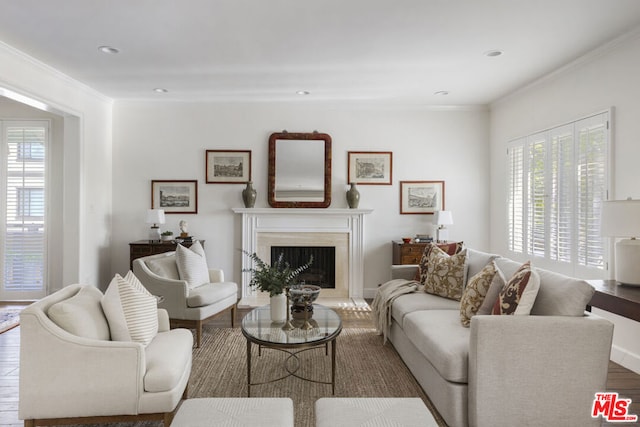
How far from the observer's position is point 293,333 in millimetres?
2682

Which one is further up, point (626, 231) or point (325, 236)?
point (626, 231)

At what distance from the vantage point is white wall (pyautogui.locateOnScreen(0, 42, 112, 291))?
413 cm

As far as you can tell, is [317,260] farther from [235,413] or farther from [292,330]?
[235,413]

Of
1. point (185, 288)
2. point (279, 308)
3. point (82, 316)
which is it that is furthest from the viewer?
point (185, 288)

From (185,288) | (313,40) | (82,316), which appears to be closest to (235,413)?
(82,316)

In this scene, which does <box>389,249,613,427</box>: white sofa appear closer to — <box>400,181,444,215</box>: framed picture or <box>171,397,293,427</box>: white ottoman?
<box>171,397,293,427</box>: white ottoman

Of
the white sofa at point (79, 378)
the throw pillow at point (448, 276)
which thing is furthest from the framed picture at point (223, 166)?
the white sofa at point (79, 378)

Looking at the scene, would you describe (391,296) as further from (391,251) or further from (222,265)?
(222,265)

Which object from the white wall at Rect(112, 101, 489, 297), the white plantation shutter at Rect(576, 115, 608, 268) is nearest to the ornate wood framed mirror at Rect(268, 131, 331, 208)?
the white wall at Rect(112, 101, 489, 297)

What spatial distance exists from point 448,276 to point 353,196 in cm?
223

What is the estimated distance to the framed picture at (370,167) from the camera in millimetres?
5570

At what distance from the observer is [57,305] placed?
2.00 m

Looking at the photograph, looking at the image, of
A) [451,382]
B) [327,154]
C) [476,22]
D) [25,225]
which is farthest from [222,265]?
[476,22]

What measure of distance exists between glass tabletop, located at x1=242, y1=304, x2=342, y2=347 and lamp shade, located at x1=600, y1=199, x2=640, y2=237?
2091mm
